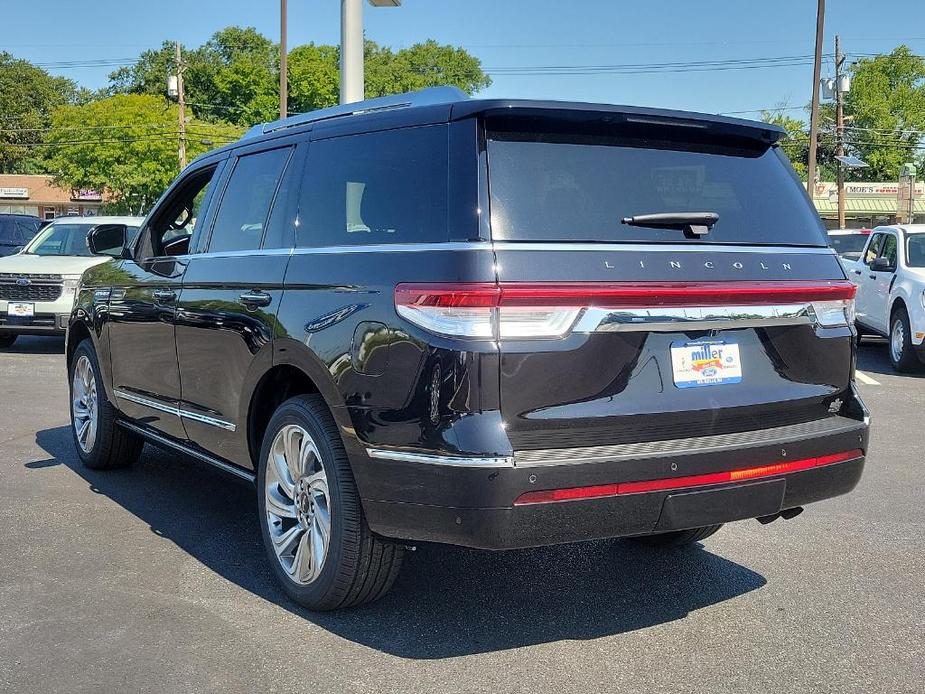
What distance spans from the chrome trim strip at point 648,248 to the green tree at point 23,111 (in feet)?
324

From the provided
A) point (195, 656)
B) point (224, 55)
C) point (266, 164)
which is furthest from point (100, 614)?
point (224, 55)

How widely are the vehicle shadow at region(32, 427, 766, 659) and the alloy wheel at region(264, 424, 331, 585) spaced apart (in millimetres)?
202

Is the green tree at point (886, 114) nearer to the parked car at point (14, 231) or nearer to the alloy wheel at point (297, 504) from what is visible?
the parked car at point (14, 231)

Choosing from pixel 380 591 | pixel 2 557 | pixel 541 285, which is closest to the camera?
pixel 541 285

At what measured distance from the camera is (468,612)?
4.18m

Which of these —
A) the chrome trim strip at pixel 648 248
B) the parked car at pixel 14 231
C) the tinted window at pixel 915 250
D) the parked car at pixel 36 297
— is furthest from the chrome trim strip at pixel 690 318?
the parked car at pixel 14 231

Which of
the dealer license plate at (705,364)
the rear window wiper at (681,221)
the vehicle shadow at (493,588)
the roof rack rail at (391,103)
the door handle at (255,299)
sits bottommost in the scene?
the vehicle shadow at (493,588)

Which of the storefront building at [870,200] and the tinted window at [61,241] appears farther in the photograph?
the storefront building at [870,200]

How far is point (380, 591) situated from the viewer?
4.03 m

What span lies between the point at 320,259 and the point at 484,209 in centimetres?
90

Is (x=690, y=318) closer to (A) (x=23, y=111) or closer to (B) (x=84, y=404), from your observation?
(B) (x=84, y=404)

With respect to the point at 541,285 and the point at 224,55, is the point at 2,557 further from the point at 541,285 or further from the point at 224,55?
the point at 224,55

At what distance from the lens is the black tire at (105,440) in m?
6.35

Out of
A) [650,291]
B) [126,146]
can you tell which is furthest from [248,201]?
[126,146]
